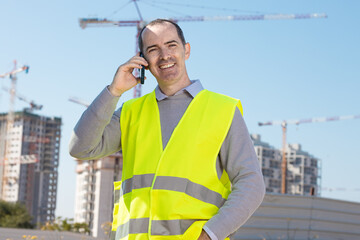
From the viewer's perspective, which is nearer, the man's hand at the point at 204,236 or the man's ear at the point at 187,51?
the man's hand at the point at 204,236

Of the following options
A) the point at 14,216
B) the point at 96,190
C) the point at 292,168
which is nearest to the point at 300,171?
the point at 292,168

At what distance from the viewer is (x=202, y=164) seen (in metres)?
2.03

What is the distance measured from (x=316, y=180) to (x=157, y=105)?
113 m

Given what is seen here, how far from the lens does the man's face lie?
2172 mm

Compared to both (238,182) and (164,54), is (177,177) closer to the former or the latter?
(238,182)

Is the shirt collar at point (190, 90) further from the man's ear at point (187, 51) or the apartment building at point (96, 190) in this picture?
the apartment building at point (96, 190)

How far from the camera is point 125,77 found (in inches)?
84.6

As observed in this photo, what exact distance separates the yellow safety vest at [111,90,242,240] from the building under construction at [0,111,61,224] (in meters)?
99.8

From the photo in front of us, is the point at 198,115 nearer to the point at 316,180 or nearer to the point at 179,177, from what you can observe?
the point at 179,177

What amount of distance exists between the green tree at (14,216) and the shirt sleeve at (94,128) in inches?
1362

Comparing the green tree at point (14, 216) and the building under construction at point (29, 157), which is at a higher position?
the building under construction at point (29, 157)

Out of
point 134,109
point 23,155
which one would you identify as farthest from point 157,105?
point 23,155

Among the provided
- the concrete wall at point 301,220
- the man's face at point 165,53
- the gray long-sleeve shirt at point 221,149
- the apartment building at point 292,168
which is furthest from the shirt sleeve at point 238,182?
the apartment building at point 292,168

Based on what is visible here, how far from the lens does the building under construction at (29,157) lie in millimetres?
99562
